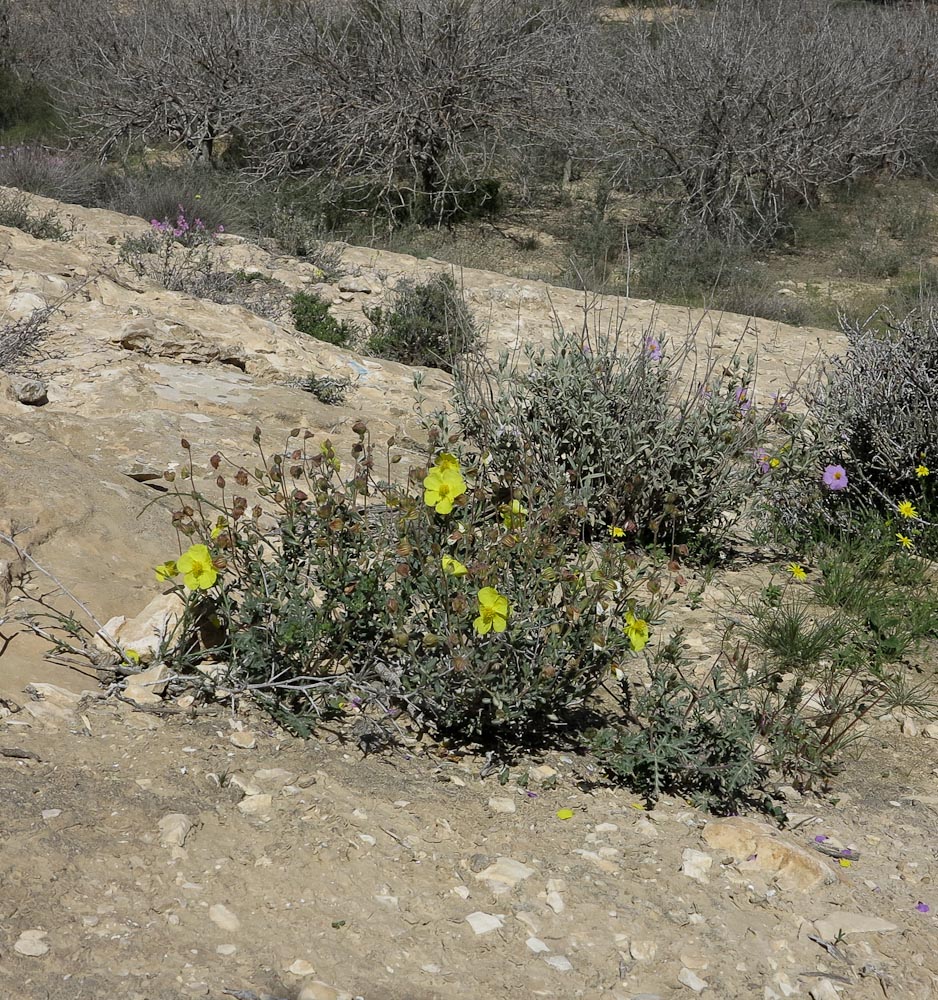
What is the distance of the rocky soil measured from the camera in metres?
1.58

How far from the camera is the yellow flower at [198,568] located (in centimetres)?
217

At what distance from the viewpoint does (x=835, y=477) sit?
3584mm

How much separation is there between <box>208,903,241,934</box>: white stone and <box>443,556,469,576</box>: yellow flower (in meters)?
0.81

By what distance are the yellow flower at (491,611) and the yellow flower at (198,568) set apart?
1.88 feet

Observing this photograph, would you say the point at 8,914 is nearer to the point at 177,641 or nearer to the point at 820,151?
the point at 177,641

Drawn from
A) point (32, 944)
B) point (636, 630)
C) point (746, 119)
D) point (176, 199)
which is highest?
point (746, 119)

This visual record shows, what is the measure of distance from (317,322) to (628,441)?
3.77 metres

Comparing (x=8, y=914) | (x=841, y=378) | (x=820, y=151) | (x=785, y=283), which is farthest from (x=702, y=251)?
(x=8, y=914)

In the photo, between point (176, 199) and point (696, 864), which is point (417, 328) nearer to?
point (176, 199)

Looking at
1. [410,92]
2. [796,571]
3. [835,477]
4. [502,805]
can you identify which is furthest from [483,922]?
[410,92]

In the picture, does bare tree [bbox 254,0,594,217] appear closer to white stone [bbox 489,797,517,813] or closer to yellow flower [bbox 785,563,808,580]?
yellow flower [bbox 785,563,808,580]

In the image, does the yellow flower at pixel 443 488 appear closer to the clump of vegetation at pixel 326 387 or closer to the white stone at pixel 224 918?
the white stone at pixel 224 918

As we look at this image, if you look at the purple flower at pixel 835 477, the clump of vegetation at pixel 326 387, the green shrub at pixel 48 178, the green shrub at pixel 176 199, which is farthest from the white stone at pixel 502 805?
the green shrub at pixel 48 178

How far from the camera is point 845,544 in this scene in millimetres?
3514
